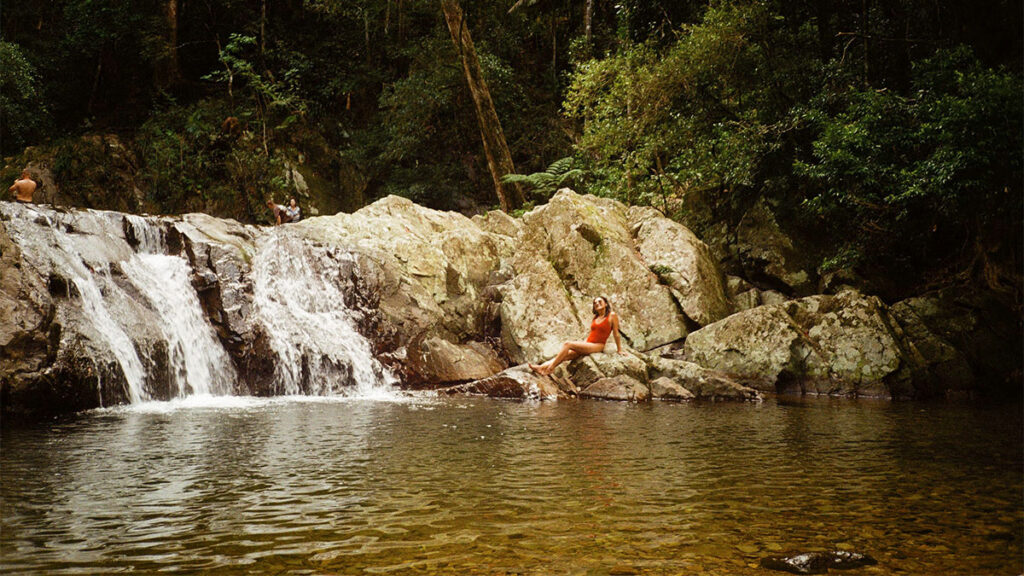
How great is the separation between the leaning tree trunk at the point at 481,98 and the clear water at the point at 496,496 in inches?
655

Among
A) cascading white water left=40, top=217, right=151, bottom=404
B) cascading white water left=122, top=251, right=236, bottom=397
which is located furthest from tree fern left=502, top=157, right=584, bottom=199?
cascading white water left=40, top=217, right=151, bottom=404

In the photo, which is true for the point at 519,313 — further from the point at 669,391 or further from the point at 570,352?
the point at 669,391

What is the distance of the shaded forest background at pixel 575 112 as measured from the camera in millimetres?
14688

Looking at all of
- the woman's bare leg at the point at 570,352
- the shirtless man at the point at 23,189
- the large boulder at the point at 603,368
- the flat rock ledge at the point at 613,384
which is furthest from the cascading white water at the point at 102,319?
the large boulder at the point at 603,368

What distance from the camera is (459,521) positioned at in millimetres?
4621

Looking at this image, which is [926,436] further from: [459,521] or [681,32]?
[681,32]

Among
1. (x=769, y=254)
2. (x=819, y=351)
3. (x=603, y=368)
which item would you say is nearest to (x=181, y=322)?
(x=603, y=368)

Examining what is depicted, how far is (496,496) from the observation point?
5.30 meters

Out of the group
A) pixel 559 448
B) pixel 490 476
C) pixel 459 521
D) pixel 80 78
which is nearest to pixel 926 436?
pixel 559 448

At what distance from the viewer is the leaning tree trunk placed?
2367cm

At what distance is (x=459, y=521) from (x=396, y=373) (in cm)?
1085

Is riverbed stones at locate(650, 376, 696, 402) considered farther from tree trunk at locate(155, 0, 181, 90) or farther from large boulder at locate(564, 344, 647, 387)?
tree trunk at locate(155, 0, 181, 90)

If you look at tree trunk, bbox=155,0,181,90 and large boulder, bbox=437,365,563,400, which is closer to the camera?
large boulder, bbox=437,365,563,400

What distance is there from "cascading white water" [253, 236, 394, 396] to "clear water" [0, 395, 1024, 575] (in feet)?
15.5
